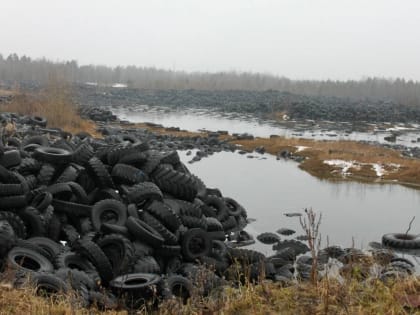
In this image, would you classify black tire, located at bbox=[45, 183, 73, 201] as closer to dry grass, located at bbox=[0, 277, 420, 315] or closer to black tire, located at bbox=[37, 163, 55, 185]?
black tire, located at bbox=[37, 163, 55, 185]

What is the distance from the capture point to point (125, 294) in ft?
21.1

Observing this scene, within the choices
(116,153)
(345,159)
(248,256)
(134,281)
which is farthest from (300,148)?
(134,281)

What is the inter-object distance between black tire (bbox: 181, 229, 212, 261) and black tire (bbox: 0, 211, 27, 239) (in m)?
2.79

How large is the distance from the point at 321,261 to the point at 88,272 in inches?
177

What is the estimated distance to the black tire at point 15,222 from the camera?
312 inches

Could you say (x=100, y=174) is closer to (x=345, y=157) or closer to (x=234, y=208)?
(x=234, y=208)

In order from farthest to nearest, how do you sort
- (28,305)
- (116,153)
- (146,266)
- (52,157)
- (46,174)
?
(116,153)
(52,157)
(46,174)
(146,266)
(28,305)

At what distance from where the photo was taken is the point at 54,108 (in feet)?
90.9

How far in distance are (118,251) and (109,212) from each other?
4.91 feet

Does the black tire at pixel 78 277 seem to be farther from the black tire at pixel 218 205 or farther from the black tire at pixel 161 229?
the black tire at pixel 218 205

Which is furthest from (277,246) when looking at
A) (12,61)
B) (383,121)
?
(12,61)

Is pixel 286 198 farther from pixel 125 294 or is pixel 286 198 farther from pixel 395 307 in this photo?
pixel 395 307

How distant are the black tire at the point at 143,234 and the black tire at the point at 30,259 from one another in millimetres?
1590

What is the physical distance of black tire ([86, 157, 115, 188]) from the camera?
9.97 meters
